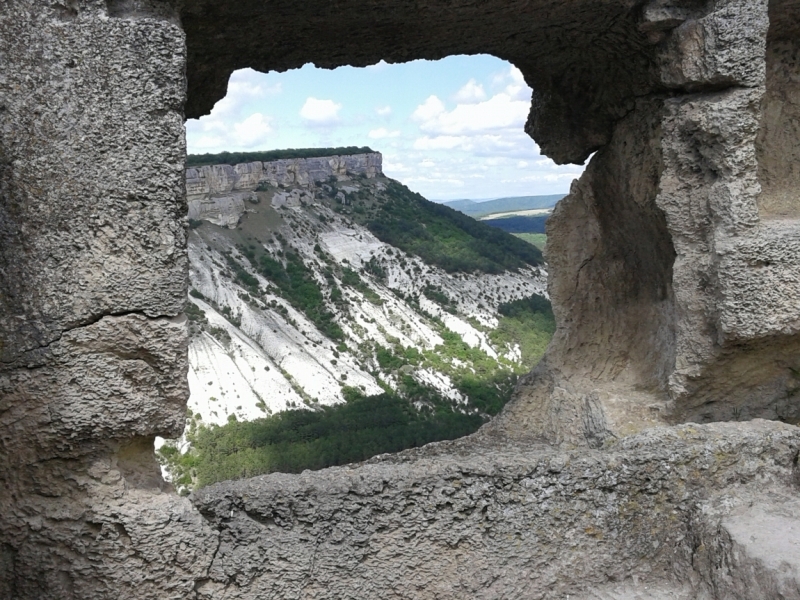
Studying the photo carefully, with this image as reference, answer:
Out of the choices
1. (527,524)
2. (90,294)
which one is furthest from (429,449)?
(90,294)

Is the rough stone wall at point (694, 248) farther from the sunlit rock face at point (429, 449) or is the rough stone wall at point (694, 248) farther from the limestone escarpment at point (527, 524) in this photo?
the limestone escarpment at point (527, 524)

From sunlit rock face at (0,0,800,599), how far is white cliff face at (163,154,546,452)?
20.7 ft

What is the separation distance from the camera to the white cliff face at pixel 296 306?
10914 millimetres

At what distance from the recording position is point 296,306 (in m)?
12.9

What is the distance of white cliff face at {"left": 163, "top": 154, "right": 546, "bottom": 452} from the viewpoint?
1091cm

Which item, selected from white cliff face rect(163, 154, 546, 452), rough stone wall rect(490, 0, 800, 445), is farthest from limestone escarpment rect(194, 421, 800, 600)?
white cliff face rect(163, 154, 546, 452)

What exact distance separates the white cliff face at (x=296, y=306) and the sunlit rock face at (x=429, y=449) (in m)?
6.32

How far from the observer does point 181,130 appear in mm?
3193

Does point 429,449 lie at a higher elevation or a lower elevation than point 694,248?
lower

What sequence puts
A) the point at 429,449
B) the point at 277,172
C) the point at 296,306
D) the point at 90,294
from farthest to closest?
the point at 277,172, the point at 296,306, the point at 429,449, the point at 90,294

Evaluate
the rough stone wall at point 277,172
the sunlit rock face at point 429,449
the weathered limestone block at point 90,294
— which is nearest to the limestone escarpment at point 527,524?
the sunlit rock face at point 429,449

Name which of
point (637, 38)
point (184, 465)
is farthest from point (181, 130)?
point (184, 465)

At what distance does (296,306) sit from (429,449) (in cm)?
811

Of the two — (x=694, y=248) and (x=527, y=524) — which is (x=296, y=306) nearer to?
(x=694, y=248)
